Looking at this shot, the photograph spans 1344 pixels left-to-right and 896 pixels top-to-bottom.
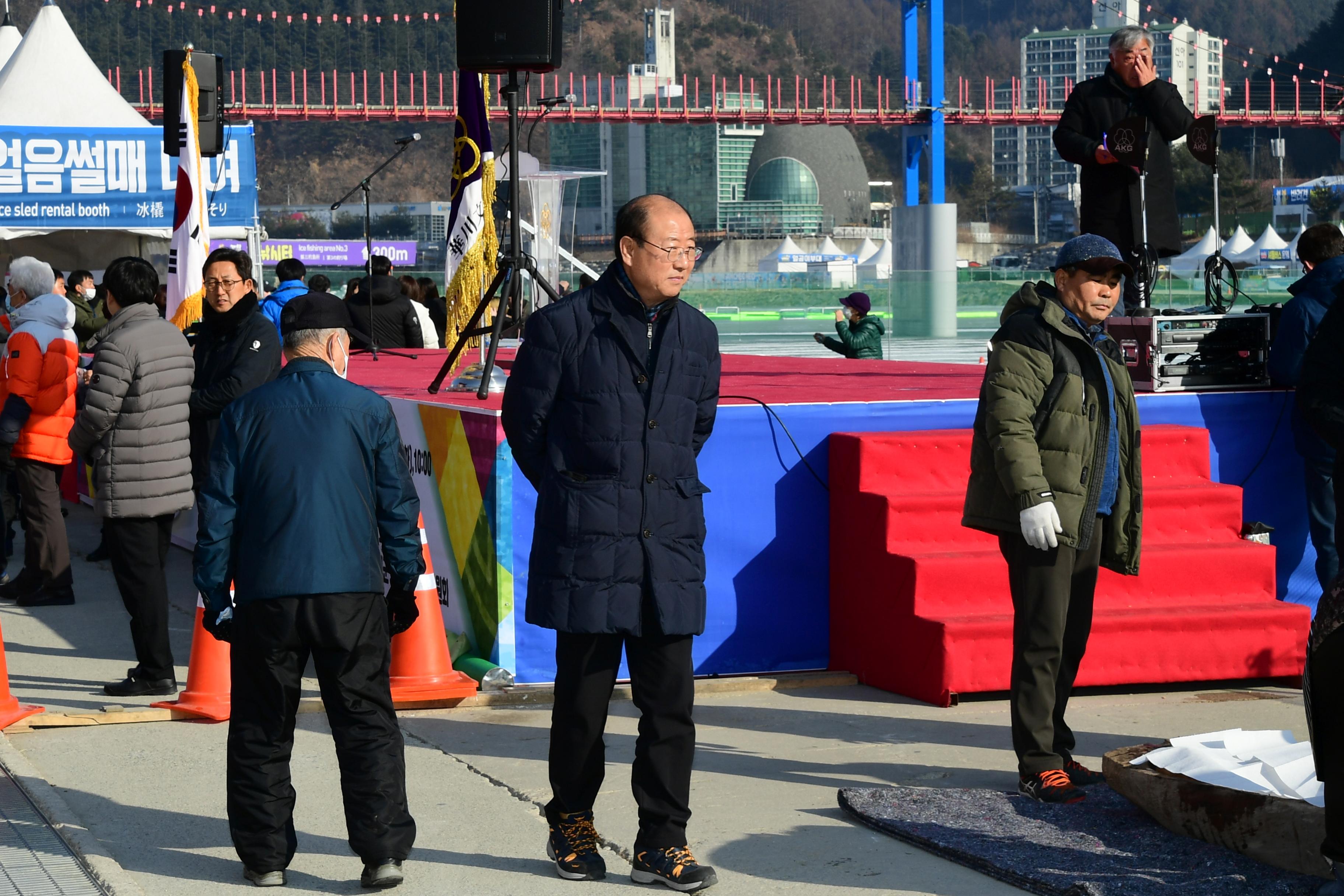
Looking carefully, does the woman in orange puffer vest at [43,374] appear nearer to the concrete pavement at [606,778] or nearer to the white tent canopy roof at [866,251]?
the concrete pavement at [606,778]

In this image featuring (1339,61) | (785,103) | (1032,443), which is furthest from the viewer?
(785,103)

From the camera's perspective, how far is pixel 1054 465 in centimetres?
450

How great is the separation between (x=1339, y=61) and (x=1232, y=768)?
120 meters

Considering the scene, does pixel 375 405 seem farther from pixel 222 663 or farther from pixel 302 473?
pixel 222 663

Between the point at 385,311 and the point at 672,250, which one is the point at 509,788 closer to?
the point at 672,250

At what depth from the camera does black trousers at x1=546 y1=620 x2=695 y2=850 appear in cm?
386

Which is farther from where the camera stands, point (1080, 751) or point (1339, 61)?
point (1339, 61)

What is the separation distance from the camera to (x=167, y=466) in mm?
6168

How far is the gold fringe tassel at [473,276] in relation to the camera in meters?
8.70

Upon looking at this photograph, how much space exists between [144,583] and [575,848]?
2.84 meters

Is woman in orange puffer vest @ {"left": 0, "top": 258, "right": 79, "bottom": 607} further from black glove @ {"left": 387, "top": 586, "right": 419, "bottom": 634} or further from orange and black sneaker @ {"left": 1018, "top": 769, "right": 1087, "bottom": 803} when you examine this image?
orange and black sneaker @ {"left": 1018, "top": 769, "right": 1087, "bottom": 803}

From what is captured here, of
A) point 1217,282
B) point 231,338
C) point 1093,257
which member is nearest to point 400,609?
point 1093,257

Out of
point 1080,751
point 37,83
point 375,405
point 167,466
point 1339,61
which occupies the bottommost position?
point 1080,751

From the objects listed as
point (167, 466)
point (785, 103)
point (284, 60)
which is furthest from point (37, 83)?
point (785, 103)
